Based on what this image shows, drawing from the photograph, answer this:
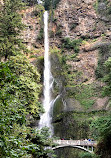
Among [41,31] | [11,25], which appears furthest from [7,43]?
[41,31]

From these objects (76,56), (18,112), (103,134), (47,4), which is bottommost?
(103,134)

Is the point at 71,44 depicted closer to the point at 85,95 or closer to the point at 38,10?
the point at 85,95

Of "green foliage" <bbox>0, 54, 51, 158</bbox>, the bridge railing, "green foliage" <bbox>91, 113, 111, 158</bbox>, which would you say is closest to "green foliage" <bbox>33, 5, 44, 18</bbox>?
"green foliage" <bbox>0, 54, 51, 158</bbox>

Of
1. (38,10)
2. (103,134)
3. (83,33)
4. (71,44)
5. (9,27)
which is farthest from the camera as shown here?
(38,10)

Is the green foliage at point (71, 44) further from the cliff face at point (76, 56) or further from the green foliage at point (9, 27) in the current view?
the green foliage at point (9, 27)

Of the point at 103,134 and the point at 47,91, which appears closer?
the point at 103,134

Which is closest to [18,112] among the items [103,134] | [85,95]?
[103,134]

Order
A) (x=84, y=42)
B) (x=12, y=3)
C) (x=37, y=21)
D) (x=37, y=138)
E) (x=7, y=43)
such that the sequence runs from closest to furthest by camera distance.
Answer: (x=37, y=138)
(x=7, y=43)
(x=12, y=3)
(x=84, y=42)
(x=37, y=21)

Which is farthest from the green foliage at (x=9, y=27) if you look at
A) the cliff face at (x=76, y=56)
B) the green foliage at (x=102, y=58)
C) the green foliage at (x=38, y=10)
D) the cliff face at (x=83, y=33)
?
the green foliage at (x=38, y=10)

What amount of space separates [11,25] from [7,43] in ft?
6.33

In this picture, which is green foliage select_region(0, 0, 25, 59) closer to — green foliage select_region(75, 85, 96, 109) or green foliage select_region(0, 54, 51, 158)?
green foliage select_region(0, 54, 51, 158)

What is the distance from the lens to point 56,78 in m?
23.8

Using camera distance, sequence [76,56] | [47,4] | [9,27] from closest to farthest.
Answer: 1. [9,27]
2. [76,56]
3. [47,4]

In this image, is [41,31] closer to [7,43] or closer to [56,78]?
[56,78]
